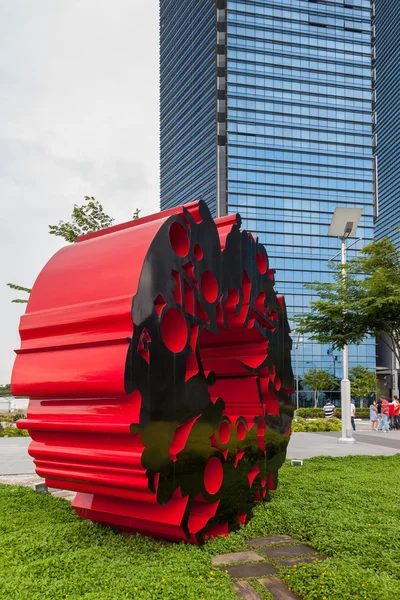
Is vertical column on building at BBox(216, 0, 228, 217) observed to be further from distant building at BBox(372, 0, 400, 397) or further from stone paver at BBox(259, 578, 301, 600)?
stone paver at BBox(259, 578, 301, 600)

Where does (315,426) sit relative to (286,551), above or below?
below

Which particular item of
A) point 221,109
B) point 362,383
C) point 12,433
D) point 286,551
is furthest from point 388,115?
point 286,551

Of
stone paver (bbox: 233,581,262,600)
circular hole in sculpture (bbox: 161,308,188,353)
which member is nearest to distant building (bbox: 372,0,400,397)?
circular hole in sculpture (bbox: 161,308,188,353)

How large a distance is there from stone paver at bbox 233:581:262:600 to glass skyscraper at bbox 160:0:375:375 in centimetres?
6395

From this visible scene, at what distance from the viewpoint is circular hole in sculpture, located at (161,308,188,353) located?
466 centimetres

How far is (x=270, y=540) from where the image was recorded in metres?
5.26

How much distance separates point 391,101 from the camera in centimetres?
10650

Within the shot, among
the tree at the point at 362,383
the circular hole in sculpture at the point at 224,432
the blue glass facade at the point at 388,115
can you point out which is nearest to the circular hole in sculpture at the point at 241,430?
the circular hole in sculpture at the point at 224,432

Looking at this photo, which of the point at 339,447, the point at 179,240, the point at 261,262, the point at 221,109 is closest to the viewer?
the point at 179,240

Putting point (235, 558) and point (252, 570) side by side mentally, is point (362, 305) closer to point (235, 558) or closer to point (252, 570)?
point (235, 558)

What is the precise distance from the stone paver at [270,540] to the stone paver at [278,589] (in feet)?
2.99

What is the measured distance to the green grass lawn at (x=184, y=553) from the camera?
3.62m

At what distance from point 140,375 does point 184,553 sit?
1684 millimetres

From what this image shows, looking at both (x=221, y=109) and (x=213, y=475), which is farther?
(x=221, y=109)
